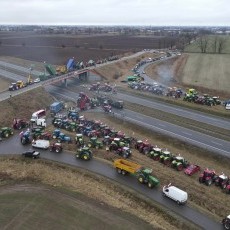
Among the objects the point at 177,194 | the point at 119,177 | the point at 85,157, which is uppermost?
the point at 177,194

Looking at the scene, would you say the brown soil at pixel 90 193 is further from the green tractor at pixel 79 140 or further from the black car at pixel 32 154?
the green tractor at pixel 79 140

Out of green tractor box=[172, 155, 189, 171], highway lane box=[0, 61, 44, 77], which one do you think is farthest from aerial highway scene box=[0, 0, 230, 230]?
highway lane box=[0, 61, 44, 77]

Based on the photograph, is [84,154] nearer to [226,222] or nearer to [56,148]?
[56,148]

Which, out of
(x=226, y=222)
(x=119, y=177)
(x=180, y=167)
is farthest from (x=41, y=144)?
(x=226, y=222)

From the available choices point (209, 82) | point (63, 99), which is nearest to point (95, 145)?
point (63, 99)

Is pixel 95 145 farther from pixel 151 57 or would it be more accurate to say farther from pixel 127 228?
pixel 151 57

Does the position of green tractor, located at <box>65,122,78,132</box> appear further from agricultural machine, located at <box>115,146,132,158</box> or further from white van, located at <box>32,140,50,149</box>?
agricultural machine, located at <box>115,146,132,158</box>
